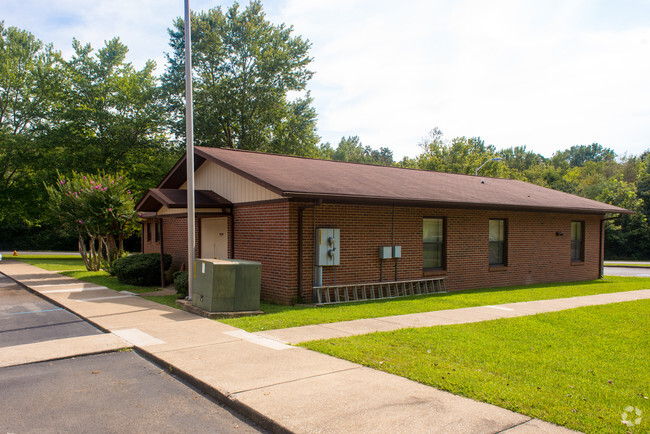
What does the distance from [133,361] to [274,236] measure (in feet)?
17.9

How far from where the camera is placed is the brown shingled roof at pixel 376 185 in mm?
11727

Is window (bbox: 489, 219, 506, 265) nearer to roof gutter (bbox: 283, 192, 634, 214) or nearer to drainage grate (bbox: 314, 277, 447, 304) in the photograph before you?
roof gutter (bbox: 283, 192, 634, 214)

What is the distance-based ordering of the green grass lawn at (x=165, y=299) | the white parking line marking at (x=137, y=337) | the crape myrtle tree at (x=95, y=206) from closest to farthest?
the white parking line marking at (x=137, y=337) < the green grass lawn at (x=165, y=299) < the crape myrtle tree at (x=95, y=206)

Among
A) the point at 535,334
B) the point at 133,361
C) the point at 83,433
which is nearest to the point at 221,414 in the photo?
the point at 83,433

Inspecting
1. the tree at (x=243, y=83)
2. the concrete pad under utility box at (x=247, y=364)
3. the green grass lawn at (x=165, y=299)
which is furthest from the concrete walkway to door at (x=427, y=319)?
the tree at (x=243, y=83)

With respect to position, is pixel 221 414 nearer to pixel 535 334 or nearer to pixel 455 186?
pixel 535 334

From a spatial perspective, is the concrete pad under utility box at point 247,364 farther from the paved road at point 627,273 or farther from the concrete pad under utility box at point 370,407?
the paved road at point 627,273

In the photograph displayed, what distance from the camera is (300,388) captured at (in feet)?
17.8

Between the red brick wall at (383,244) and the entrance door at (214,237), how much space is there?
1.24 ft

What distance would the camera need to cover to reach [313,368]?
6.19m

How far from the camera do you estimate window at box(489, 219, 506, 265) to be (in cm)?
1598

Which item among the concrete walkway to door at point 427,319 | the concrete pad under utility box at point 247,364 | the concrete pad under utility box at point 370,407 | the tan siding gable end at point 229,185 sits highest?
the tan siding gable end at point 229,185

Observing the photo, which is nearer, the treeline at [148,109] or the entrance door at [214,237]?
the entrance door at [214,237]

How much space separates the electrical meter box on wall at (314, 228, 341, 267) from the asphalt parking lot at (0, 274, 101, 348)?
498 centimetres
